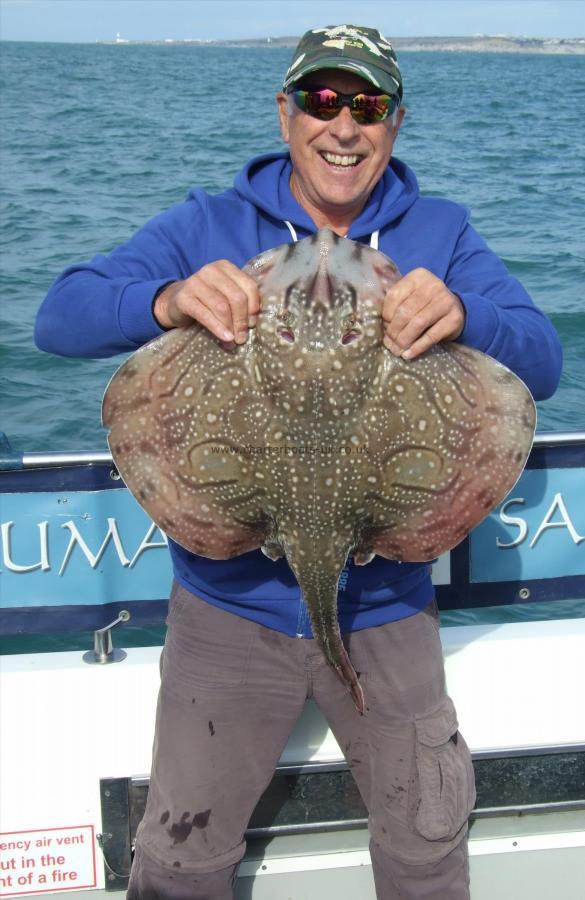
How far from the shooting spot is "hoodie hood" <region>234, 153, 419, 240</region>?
2.99 m

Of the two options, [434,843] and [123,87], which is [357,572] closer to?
[434,843]

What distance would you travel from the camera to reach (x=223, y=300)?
235 centimetres

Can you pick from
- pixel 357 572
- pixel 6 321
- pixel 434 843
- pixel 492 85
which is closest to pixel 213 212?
pixel 357 572

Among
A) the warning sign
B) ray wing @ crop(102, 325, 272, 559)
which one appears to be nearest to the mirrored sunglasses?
ray wing @ crop(102, 325, 272, 559)

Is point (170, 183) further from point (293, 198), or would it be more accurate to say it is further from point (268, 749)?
point (268, 749)

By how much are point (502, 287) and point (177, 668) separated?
1.52 metres

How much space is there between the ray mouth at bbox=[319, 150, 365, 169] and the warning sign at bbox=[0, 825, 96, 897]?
2372mm

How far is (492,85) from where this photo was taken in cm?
6062

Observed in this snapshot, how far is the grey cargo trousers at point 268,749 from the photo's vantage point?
9.09 feet

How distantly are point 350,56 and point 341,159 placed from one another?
29cm

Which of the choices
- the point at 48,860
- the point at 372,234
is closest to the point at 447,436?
the point at 372,234

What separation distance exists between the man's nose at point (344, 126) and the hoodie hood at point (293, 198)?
26 centimetres

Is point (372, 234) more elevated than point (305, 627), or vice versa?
point (372, 234)

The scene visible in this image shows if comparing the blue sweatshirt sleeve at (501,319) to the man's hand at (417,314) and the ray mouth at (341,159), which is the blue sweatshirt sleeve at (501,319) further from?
the ray mouth at (341,159)
